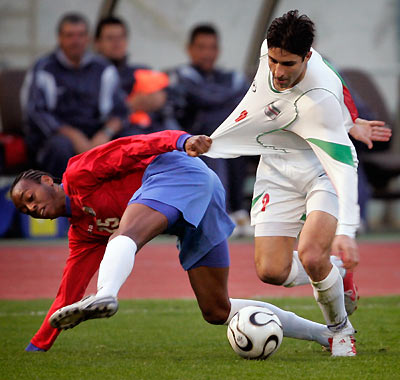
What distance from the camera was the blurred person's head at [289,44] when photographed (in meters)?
4.97

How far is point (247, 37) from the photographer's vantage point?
13.4 meters

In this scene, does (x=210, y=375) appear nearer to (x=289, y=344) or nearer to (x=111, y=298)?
(x=111, y=298)

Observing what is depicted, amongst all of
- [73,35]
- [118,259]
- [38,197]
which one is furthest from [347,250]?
[73,35]

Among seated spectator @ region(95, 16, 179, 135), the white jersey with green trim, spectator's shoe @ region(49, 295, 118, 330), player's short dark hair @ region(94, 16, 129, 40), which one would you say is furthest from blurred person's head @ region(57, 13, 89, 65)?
spectator's shoe @ region(49, 295, 118, 330)

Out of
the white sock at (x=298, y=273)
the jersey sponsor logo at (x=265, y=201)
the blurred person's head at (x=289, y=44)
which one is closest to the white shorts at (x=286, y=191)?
the jersey sponsor logo at (x=265, y=201)

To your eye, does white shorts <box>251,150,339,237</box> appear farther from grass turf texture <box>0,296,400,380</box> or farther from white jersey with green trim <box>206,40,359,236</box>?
grass turf texture <box>0,296,400,380</box>

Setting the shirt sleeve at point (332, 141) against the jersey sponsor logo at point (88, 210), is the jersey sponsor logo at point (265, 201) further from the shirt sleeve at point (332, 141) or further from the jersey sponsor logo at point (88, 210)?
the jersey sponsor logo at point (88, 210)

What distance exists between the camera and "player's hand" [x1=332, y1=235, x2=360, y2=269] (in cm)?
407

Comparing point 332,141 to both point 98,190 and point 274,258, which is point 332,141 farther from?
point 98,190

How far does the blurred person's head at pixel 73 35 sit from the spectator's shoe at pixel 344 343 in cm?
679

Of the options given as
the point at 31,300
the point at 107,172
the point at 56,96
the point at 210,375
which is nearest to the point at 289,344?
the point at 210,375

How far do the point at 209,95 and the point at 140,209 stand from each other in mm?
7246

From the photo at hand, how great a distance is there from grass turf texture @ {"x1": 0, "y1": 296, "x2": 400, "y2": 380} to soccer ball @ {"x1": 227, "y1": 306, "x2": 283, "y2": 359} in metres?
0.07

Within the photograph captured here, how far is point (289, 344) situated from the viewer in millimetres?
5781
